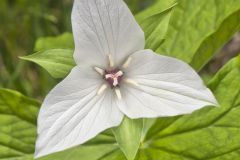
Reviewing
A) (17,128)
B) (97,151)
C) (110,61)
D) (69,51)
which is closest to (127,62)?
(110,61)

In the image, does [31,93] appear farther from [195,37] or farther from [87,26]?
[87,26]

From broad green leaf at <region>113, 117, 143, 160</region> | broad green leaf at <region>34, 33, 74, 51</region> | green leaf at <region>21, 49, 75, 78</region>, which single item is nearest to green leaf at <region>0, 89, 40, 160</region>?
green leaf at <region>21, 49, 75, 78</region>

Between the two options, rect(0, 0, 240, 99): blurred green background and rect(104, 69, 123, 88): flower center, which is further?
rect(0, 0, 240, 99): blurred green background

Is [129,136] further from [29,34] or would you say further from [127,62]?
[29,34]

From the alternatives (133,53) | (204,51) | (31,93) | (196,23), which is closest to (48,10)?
(31,93)

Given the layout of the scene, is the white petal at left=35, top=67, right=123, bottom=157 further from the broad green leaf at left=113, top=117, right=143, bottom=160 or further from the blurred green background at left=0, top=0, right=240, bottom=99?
the blurred green background at left=0, top=0, right=240, bottom=99

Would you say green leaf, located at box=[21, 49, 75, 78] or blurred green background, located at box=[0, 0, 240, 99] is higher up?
green leaf, located at box=[21, 49, 75, 78]
